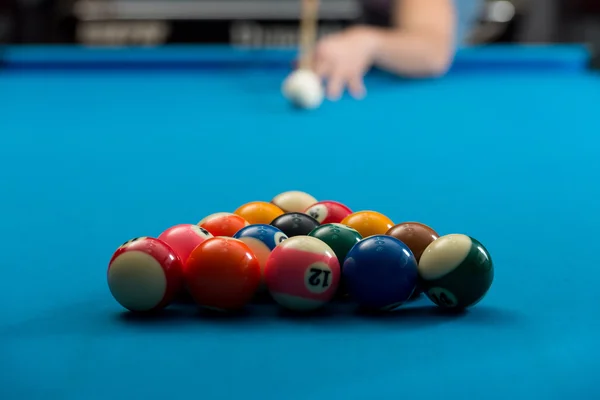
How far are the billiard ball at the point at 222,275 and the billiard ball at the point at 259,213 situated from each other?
31 centimetres

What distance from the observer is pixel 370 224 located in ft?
4.91

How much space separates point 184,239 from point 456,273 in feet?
1.50

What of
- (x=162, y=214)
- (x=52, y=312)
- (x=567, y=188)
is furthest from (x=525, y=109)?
(x=52, y=312)

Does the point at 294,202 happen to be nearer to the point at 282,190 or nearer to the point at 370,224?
the point at 370,224

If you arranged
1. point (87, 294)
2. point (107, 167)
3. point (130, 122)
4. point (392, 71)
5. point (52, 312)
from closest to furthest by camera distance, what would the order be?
1. point (52, 312)
2. point (87, 294)
3. point (107, 167)
4. point (130, 122)
5. point (392, 71)

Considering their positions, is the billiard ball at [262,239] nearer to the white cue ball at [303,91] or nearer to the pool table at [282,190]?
the pool table at [282,190]

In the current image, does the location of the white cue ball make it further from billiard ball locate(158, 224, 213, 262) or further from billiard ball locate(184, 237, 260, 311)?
billiard ball locate(184, 237, 260, 311)

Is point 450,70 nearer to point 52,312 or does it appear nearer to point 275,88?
point 275,88

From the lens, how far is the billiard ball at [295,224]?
147cm

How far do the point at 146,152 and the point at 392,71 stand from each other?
5.39ft

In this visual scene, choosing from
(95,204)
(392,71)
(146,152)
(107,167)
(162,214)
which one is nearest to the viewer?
(162,214)

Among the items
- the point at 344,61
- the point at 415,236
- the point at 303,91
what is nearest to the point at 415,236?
the point at 415,236

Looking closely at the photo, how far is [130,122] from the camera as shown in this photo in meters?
3.09

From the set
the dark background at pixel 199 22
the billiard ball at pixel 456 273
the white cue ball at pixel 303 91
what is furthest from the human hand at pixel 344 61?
the dark background at pixel 199 22
